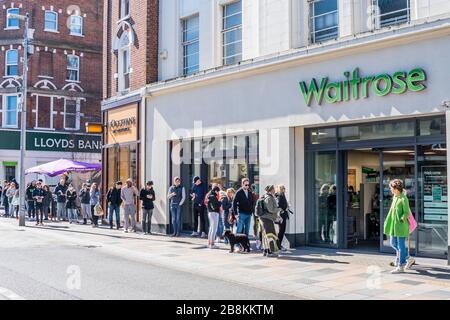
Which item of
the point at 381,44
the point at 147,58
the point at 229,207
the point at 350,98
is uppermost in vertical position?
the point at 147,58

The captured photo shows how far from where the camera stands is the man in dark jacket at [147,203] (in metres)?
17.8

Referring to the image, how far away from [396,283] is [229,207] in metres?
6.26

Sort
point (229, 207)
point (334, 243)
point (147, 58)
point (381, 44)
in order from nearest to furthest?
point (381, 44), point (334, 243), point (229, 207), point (147, 58)

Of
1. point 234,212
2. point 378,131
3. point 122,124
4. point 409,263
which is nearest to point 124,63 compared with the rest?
point 122,124

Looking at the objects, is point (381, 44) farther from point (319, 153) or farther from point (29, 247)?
point (29, 247)

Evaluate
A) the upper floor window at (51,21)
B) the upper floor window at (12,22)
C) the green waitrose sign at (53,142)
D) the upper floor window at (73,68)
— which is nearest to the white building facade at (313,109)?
the green waitrose sign at (53,142)

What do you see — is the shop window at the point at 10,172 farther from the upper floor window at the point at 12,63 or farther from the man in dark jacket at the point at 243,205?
the man in dark jacket at the point at 243,205

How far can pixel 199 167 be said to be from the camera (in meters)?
17.4

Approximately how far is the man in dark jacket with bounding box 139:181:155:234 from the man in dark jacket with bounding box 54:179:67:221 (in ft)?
22.0

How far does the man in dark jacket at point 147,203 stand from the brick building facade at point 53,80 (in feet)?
65.0

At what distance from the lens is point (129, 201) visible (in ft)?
60.8
